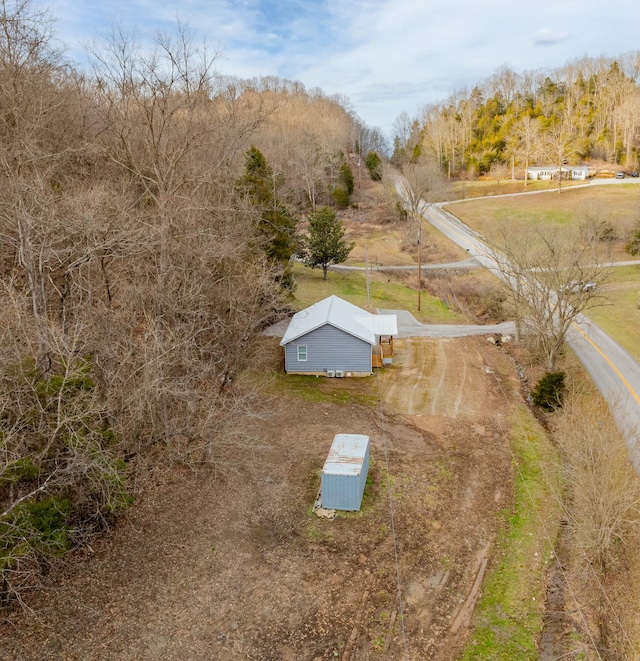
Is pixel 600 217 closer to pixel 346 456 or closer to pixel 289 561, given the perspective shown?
pixel 346 456

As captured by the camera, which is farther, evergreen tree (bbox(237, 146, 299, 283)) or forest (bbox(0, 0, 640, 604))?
evergreen tree (bbox(237, 146, 299, 283))

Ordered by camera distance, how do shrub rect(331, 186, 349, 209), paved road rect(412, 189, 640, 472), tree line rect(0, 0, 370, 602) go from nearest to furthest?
tree line rect(0, 0, 370, 602) → paved road rect(412, 189, 640, 472) → shrub rect(331, 186, 349, 209)

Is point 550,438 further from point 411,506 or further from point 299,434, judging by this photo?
point 299,434

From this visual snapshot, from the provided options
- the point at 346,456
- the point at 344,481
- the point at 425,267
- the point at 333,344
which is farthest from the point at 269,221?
the point at 425,267

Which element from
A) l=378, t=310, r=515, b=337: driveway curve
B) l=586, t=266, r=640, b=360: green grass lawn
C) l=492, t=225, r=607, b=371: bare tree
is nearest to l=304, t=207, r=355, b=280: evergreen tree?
l=378, t=310, r=515, b=337: driveway curve

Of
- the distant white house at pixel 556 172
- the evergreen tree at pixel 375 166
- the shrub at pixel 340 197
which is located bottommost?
the shrub at pixel 340 197

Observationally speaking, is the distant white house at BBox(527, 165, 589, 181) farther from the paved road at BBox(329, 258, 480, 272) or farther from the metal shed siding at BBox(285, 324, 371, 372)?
the metal shed siding at BBox(285, 324, 371, 372)

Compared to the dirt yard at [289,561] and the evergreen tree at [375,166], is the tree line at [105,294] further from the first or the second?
the evergreen tree at [375,166]

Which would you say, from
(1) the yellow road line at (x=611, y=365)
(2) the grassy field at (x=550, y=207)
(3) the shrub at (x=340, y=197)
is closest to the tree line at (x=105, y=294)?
(1) the yellow road line at (x=611, y=365)
